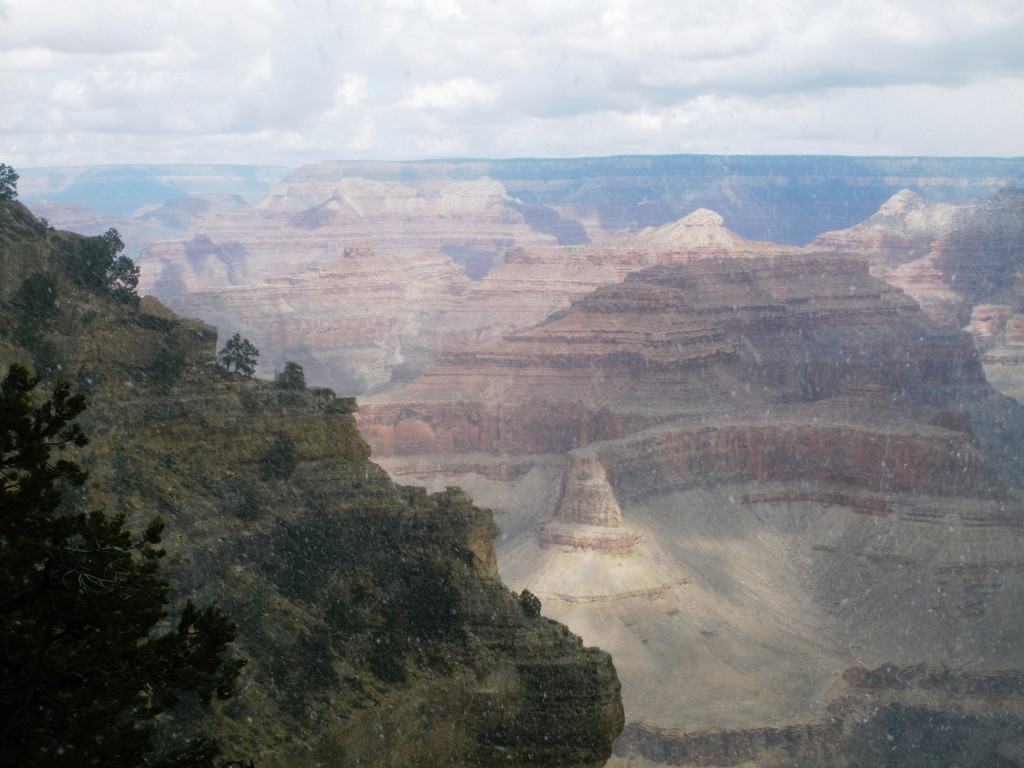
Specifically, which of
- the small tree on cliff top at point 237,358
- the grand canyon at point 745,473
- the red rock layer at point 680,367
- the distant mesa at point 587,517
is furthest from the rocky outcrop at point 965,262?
the small tree on cliff top at point 237,358

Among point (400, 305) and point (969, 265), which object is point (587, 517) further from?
point (400, 305)

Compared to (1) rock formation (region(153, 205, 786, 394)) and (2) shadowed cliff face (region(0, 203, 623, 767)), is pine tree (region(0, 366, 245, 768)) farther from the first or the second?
(1) rock formation (region(153, 205, 786, 394))

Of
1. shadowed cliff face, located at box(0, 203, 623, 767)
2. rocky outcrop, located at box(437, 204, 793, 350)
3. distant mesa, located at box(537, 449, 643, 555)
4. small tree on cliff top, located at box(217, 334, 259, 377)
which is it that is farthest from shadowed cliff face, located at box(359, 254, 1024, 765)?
shadowed cliff face, located at box(0, 203, 623, 767)

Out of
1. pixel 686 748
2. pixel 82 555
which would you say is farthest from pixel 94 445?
pixel 686 748

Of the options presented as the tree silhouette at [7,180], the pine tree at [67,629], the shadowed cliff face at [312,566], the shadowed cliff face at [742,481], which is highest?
the tree silhouette at [7,180]

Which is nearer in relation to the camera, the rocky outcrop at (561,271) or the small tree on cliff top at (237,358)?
the small tree on cliff top at (237,358)

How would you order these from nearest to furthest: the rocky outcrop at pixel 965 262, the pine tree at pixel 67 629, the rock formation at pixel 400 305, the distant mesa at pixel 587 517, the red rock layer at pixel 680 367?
1. the pine tree at pixel 67 629
2. the distant mesa at pixel 587 517
3. the red rock layer at pixel 680 367
4. the rock formation at pixel 400 305
5. the rocky outcrop at pixel 965 262

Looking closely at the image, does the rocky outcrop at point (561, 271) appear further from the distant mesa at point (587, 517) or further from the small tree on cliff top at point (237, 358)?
the small tree on cliff top at point (237, 358)
